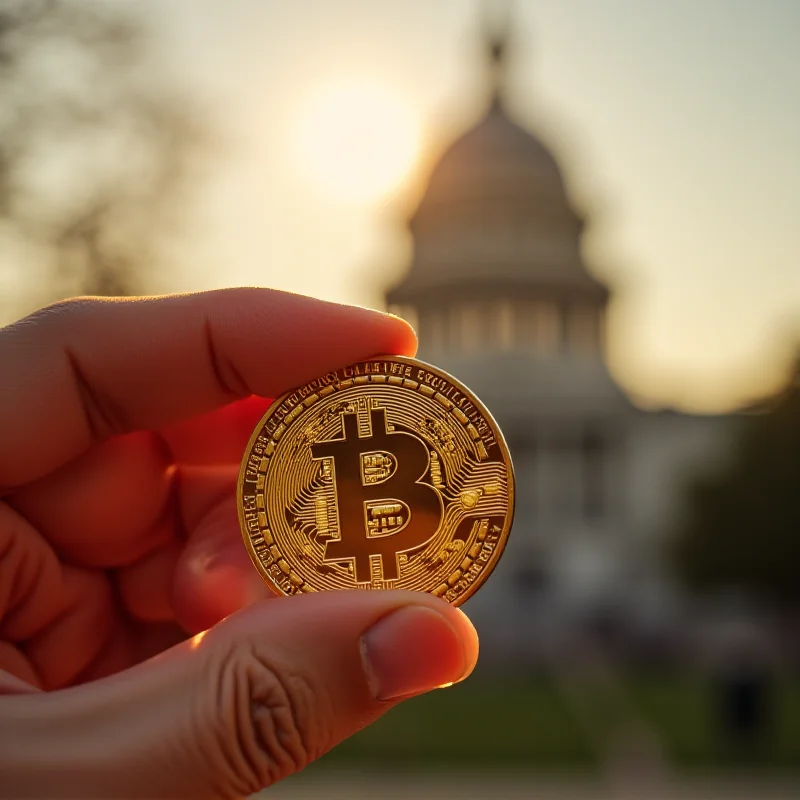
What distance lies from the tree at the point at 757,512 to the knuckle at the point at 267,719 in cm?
2944

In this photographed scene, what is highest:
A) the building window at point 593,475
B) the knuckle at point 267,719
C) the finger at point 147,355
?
the finger at point 147,355

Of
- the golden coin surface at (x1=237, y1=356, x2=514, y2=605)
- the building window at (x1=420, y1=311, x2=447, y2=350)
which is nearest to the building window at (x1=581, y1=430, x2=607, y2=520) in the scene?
the building window at (x1=420, y1=311, x2=447, y2=350)

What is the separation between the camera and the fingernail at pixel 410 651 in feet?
11.0

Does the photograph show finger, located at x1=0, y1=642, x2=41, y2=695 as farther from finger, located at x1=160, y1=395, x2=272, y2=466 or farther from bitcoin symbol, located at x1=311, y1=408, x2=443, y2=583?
bitcoin symbol, located at x1=311, y1=408, x2=443, y2=583

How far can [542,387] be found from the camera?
4928 centimetres

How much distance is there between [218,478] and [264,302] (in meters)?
0.83

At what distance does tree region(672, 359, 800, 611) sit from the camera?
31.2 metres

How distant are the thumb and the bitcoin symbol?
0.39m

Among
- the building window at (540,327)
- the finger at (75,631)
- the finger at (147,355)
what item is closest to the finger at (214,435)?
the finger at (147,355)

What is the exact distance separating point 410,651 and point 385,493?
659mm

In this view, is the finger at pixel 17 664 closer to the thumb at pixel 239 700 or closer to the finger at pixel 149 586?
the finger at pixel 149 586

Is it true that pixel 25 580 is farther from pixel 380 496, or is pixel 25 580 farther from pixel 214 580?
pixel 380 496

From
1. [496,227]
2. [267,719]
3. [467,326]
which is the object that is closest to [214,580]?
[267,719]

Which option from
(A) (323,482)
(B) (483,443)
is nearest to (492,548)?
(B) (483,443)
